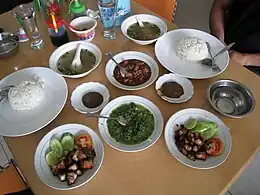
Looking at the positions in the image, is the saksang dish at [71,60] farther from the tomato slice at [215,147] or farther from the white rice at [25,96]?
the tomato slice at [215,147]

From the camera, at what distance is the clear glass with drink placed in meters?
1.19

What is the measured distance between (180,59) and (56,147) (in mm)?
629

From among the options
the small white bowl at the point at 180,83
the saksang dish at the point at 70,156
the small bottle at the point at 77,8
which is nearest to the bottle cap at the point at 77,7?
Result: the small bottle at the point at 77,8

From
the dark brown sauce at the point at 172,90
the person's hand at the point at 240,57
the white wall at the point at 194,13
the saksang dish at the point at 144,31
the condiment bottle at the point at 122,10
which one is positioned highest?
the condiment bottle at the point at 122,10

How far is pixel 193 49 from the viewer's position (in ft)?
3.78

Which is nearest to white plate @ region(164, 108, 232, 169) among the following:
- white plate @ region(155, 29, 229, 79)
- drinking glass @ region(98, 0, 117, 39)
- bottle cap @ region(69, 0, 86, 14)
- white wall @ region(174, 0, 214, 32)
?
white plate @ region(155, 29, 229, 79)

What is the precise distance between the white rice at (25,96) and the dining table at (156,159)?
0.29ft

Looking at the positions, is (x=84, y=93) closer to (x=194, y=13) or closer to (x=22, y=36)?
(x=22, y=36)

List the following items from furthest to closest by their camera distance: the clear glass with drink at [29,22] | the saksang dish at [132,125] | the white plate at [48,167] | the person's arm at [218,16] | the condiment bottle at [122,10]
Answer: the person's arm at [218,16] < the condiment bottle at [122,10] < the clear glass with drink at [29,22] < the saksang dish at [132,125] < the white plate at [48,167]

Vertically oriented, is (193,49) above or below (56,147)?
above

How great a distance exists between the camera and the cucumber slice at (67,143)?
0.93m

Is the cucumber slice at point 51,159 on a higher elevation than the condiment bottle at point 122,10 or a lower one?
lower

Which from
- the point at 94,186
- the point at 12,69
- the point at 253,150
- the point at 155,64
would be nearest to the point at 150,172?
the point at 94,186

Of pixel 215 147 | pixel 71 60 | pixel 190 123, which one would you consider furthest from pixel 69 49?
pixel 215 147
